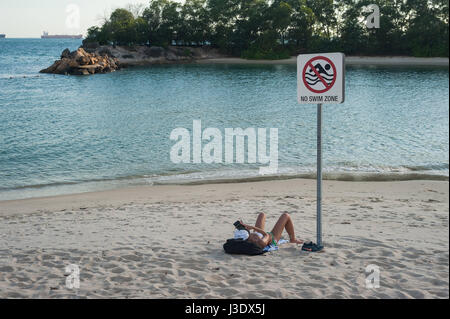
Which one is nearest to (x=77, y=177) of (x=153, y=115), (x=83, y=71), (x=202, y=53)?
(x=153, y=115)

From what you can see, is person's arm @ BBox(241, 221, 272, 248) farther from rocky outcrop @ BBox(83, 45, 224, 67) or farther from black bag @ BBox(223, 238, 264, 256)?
rocky outcrop @ BBox(83, 45, 224, 67)

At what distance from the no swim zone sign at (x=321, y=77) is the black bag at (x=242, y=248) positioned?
253 cm

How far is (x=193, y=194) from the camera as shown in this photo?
14.7 m

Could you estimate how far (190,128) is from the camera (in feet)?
96.8

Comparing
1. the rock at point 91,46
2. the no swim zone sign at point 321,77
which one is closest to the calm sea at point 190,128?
the no swim zone sign at point 321,77

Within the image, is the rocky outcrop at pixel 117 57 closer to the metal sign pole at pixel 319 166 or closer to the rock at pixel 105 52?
the rock at pixel 105 52

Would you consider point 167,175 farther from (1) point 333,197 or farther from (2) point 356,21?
(2) point 356,21

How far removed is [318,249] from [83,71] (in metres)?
73.3

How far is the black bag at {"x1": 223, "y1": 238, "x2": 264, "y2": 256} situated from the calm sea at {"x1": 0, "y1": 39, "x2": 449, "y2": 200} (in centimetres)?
384

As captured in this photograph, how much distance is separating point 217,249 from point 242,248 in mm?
650

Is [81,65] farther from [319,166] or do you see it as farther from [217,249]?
[319,166]

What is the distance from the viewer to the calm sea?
707 inches

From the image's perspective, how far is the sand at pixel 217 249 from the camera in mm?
6410

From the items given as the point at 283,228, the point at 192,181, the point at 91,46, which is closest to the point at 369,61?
the point at 91,46
